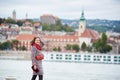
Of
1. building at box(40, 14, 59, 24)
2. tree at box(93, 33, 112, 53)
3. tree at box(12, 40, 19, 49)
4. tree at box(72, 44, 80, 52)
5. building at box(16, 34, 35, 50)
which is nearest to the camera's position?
tree at box(93, 33, 112, 53)

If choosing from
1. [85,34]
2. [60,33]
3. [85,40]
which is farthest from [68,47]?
[60,33]

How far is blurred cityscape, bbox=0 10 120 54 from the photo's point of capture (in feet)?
154

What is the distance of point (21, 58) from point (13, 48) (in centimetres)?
650

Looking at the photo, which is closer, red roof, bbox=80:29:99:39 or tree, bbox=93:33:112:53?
tree, bbox=93:33:112:53

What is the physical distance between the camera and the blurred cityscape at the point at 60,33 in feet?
154

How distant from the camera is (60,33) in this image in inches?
2064

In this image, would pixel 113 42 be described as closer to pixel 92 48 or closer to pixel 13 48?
pixel 92 48

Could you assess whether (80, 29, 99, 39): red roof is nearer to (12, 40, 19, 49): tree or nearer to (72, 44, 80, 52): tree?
(72, 44, 80, 52): tree

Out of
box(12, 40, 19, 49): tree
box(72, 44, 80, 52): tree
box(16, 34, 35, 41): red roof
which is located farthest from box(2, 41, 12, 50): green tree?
box(72, 44, 80, 52): tree

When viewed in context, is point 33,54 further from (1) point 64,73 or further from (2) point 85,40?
(2) point 85,40

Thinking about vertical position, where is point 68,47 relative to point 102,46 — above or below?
below

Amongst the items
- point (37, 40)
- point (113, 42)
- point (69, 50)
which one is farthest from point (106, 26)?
point (37, 40)

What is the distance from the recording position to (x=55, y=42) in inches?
1965

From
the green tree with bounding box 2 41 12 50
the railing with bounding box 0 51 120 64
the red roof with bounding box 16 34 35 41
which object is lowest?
the railing with bounding box 0 51 120 64
